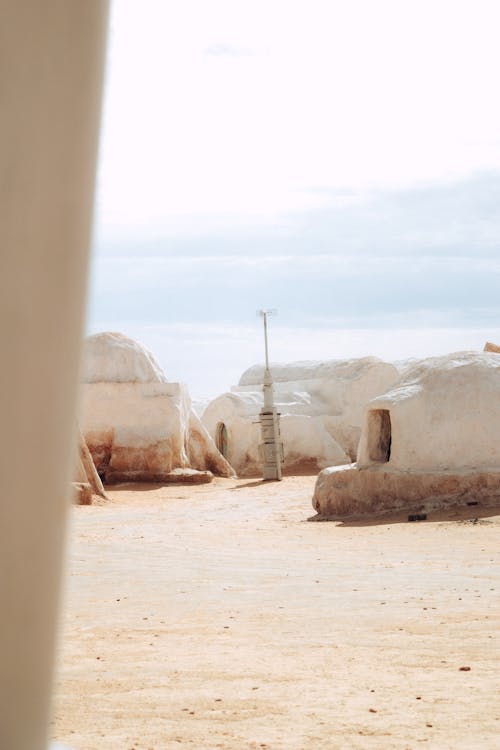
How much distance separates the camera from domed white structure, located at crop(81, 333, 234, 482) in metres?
21.4

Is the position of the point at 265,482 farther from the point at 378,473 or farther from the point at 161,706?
the point at 161,706

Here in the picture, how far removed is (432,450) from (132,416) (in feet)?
34.5

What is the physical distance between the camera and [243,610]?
20.8ft

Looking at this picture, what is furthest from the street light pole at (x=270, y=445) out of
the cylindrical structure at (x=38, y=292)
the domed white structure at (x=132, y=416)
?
the cylindrical structure at (x=38, y=292)

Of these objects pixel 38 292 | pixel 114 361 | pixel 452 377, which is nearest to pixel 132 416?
pixel 114 361

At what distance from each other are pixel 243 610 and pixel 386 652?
60.5 inches

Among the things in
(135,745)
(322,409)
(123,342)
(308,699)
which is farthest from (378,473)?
(322,409)

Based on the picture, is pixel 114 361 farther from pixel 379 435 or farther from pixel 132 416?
pixel 379 435

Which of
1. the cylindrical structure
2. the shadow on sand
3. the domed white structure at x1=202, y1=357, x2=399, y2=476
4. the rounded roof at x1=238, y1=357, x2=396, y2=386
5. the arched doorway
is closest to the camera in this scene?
the cylindrical structure

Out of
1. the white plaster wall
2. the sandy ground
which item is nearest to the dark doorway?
the white plaster wall

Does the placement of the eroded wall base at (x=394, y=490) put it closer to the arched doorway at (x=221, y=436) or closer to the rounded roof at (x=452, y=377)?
the rounded roof at (x=452, y=377)

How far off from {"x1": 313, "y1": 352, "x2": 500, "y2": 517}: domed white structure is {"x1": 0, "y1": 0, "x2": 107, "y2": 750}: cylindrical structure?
1104cm

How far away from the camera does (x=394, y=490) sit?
12570 mm

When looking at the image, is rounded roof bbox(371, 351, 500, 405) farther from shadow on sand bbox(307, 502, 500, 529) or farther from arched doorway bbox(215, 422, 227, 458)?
arched doorway bbox(215, 422, 227, 458)
